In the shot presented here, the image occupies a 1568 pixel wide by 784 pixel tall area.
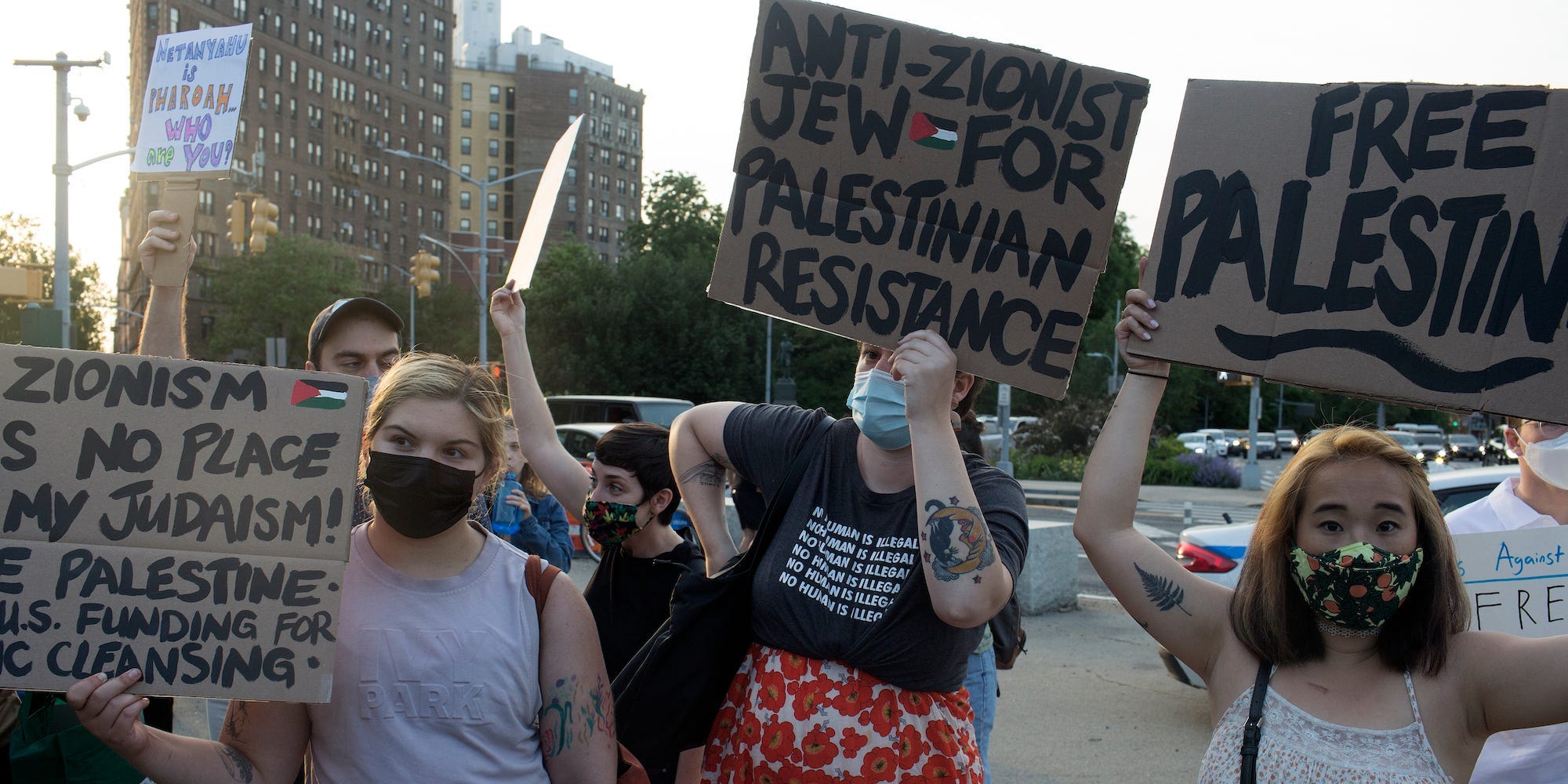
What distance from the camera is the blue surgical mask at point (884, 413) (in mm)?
2557

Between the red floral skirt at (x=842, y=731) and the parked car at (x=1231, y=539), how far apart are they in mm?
4479

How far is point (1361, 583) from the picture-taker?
7.22 feet

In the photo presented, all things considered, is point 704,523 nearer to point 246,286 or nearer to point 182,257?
point 182,257

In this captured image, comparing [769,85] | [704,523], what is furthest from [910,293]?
[704,523]

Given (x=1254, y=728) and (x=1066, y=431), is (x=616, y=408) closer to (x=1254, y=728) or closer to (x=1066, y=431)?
(x=1254, y=728)

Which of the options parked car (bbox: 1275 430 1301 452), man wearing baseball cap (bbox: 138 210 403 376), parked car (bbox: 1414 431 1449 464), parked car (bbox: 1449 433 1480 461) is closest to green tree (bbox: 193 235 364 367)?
parked car (bbox: 1275 430 1301 452)

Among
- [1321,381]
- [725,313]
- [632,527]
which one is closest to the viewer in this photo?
[1321,381]

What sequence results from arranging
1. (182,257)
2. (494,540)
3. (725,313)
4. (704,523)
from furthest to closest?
(725,313) → (182,257) → (704,523) → (494,540)

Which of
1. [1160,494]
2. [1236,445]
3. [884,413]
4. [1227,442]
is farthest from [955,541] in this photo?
[1236,445]

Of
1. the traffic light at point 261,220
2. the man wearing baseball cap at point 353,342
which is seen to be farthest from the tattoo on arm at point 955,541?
the traffic light at point 261,220

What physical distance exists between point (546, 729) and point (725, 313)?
44585 millimetres

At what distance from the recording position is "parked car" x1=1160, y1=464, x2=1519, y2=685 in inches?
265

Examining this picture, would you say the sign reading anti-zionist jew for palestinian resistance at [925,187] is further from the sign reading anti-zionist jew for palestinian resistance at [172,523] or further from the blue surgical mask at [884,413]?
the sign reading anti-zionist jew for palestinian resistance at [172,523]

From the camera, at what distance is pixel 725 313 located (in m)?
46.7
